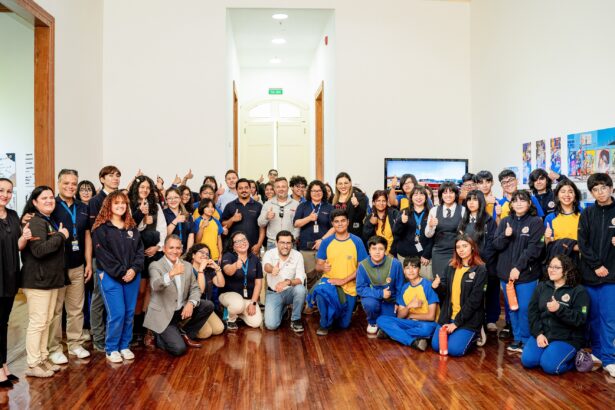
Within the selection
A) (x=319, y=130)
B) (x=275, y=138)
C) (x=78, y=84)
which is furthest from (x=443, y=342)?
(x=275, y=138)

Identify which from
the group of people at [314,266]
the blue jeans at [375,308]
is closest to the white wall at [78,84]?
the group of people at [314,266]

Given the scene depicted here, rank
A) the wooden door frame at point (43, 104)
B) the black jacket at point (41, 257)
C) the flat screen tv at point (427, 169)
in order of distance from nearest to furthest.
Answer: the black jacket at point (41, 257)
the wooden door frame at point (43, 104)
the flat screen tv at point (427, 169)

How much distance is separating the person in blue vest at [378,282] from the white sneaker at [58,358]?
2.61 m

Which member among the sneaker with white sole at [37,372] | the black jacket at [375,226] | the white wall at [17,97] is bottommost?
the sneaker with white sole at [37,372]

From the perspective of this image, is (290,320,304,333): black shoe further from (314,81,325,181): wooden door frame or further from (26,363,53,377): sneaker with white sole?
(314,81,325,181): wooden door frame

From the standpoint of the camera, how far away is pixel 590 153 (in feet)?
18.1

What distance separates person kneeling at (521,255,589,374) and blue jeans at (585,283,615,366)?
148 mm

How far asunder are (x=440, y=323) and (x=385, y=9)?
5434 millimetres

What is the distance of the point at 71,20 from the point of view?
23.0 feet

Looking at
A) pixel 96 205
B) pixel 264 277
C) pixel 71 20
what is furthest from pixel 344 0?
pixel 96 205

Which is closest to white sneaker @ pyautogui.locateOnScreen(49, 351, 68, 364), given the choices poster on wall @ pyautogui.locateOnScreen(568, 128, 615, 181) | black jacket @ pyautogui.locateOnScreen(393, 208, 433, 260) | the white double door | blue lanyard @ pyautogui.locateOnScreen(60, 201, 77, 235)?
blue lanyard @ pyautogui.locateOnScreen(60, 201, 77, 235)

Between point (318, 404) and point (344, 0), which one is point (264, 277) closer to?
point (318, 404)

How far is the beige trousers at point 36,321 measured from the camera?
409 centimetres

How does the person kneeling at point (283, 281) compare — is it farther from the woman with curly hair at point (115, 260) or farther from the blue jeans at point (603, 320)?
the blue jeans at point (603, 320)
